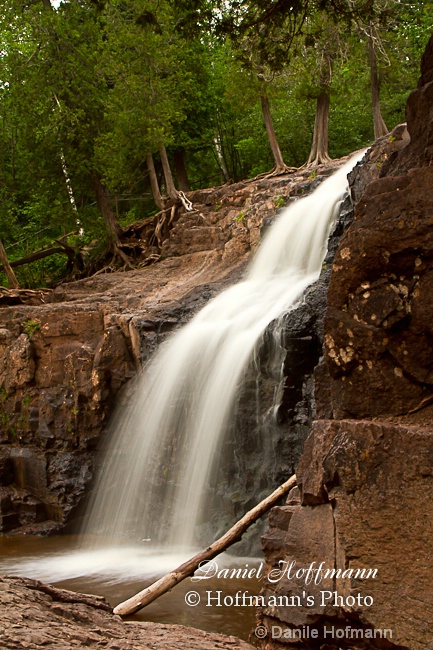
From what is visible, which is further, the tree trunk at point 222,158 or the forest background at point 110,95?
the tree trunk at point 222,158

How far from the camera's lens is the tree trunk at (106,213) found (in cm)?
2003

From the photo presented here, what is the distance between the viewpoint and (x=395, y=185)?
468 cm

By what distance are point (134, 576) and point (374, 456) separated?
479 centimetres

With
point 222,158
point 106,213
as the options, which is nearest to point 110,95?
point 106,213

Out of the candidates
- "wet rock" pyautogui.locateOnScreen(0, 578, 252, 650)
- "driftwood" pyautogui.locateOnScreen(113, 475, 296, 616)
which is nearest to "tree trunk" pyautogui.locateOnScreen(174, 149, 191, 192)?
"driftwood" pyautogui.locateOnScreen(113, 475, 296, 616)

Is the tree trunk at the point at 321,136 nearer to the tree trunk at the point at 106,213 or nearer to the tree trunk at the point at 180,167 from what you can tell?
the tree trunk at the point at 106,213

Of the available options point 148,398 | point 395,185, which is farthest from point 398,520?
point 148,398

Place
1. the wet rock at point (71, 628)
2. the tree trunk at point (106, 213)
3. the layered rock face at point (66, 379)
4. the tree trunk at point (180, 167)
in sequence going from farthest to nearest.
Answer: the tree trunk at point (180, 167) → the tree trunk at point (106, 213) → the layered rock face at point (66, 379) → the wet rock at point (71, 628)

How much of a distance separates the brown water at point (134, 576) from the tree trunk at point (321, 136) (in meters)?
12.2

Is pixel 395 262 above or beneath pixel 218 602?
above

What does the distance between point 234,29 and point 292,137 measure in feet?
61.4

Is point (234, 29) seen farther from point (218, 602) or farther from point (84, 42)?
point (84, 42)

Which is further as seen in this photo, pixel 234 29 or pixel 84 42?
pixel 84 42

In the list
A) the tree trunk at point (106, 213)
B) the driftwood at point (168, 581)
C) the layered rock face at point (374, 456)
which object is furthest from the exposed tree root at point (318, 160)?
the layered rock face at point (374, 456)
